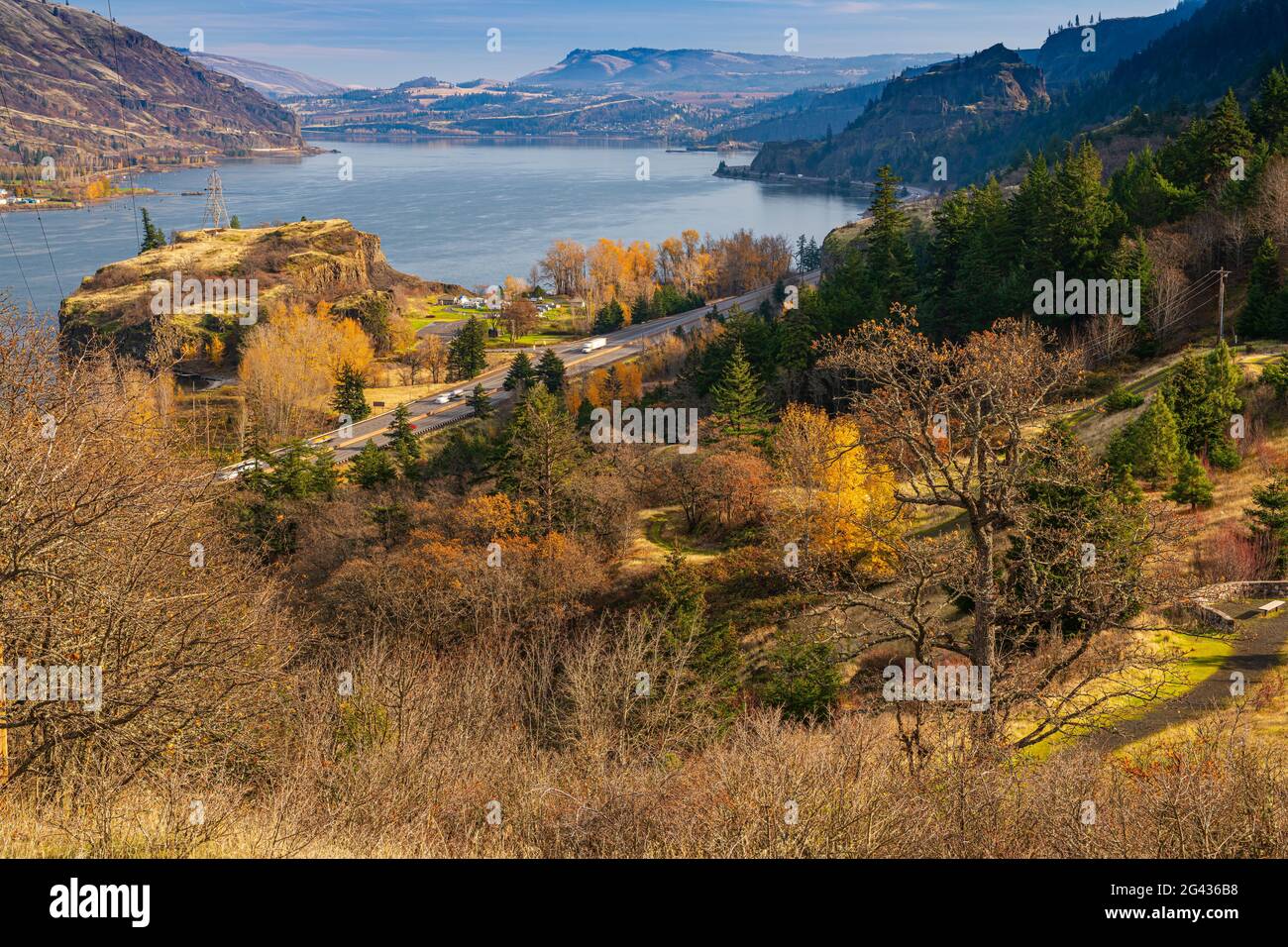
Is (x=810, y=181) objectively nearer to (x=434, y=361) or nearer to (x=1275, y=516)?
(x=434, y=361)

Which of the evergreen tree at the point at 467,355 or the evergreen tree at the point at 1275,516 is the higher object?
the evergreen tree at the point at 467,355

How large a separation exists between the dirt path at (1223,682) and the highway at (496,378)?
33.0 m

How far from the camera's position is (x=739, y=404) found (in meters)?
35.2

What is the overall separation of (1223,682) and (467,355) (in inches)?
2148

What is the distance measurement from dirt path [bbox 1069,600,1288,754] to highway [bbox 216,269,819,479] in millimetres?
33014

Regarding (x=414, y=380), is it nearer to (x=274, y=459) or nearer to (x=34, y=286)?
(x=274, y=459)

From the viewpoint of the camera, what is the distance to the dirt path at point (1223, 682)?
46.7ft

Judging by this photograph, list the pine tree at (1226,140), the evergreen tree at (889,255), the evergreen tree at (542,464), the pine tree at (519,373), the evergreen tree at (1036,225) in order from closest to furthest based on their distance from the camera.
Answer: the evergreen tree at (542,464)
the evergreen tree at (1036,225)
the pine tree at (1226,140)
the evergreen tree at (889,255)
the pine tree at (519,373)

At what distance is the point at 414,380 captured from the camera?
66562 mm

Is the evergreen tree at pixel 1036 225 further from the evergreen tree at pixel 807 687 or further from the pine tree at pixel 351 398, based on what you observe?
the pine tree at pixel 351 398

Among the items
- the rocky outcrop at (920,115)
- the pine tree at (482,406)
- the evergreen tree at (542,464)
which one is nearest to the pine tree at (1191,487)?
the evergreen tree at (542,464)

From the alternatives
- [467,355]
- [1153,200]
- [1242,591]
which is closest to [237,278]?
[467,355]

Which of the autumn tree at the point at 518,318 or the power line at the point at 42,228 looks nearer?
the autumn tree at the point at 518,318
